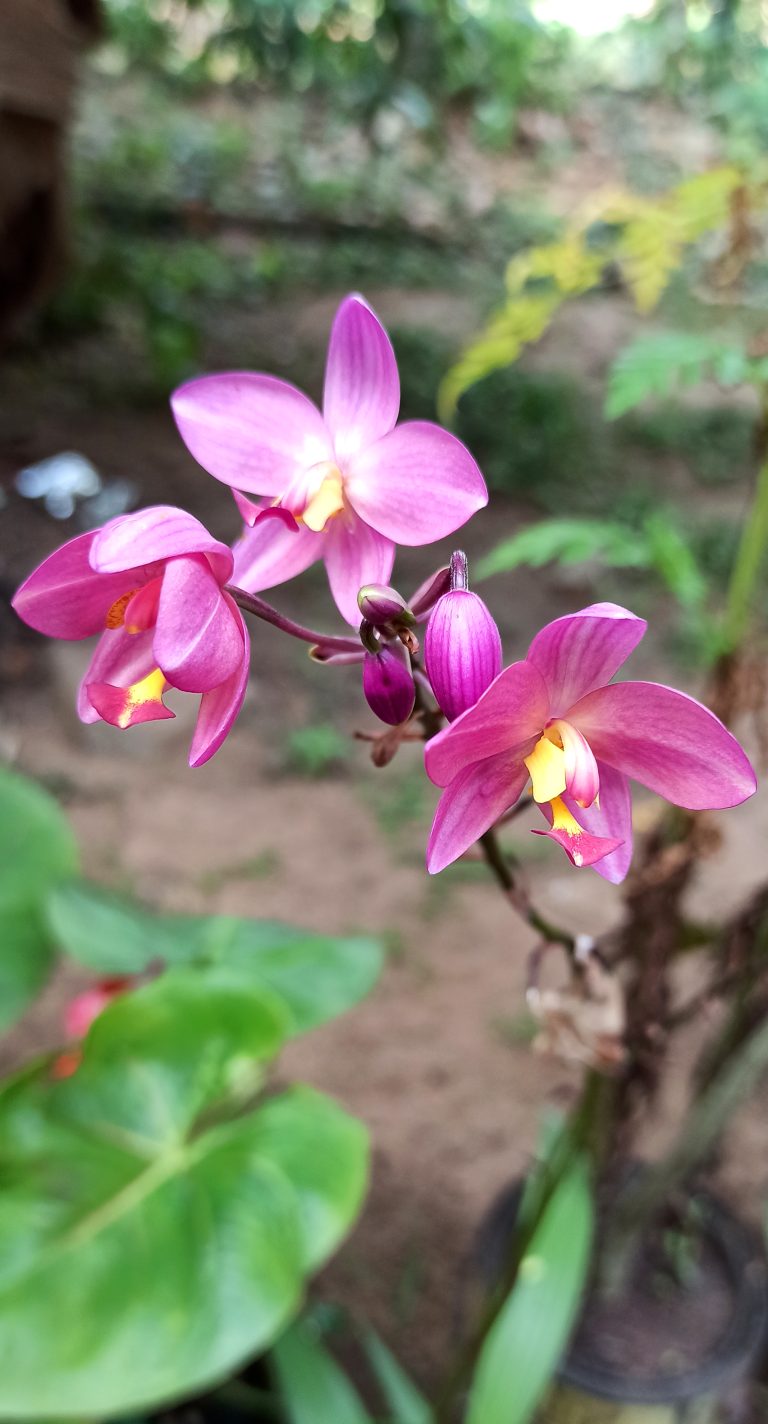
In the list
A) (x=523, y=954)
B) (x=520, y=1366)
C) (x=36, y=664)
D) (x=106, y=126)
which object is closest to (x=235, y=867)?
(x=523, y=954)

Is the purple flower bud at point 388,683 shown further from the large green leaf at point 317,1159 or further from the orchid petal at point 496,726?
the large green leaf at point 317,1159

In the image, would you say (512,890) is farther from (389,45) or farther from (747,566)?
(389,45)

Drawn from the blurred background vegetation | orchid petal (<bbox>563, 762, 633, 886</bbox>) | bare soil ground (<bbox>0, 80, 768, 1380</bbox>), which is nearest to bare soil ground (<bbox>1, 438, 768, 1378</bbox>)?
bare soil ground (<bbox>0, 80, 768, 1380</bbox>)

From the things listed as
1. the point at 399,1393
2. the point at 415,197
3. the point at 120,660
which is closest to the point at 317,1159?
the point at 399,1393

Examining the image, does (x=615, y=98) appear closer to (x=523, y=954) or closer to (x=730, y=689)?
(x=523, y=954)

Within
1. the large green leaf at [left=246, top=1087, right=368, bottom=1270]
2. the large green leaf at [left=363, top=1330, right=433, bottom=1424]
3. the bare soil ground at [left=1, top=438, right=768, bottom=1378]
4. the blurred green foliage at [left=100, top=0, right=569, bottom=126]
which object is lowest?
the bare soil ground at [left=1, top=438, right=768, bottom=1378]

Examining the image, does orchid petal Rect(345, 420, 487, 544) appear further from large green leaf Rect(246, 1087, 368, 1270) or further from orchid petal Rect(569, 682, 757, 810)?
large green leaf Rect(246, 1087, 368, 1270)

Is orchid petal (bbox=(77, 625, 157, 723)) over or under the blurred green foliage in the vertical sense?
under
